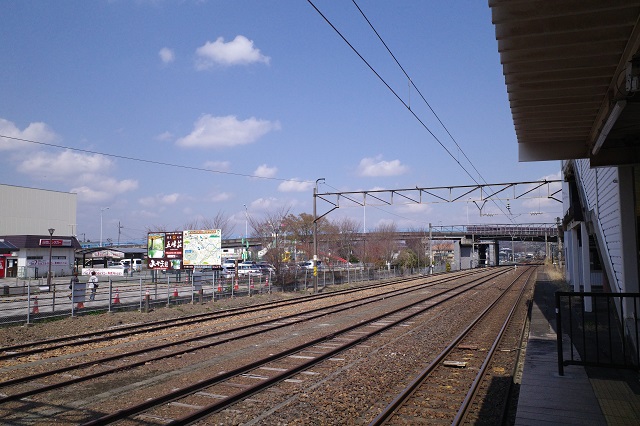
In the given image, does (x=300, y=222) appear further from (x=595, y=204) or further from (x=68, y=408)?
(x=68, y=408)

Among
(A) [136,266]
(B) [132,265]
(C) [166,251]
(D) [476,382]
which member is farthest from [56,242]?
(D) [476,382]

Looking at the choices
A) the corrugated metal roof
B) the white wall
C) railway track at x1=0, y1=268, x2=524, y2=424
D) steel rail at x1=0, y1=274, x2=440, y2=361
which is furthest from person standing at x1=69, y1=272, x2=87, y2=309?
the white wall

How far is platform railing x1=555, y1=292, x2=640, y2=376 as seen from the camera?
8.13m

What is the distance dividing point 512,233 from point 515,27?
94.0 meters

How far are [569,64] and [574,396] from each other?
4.65m

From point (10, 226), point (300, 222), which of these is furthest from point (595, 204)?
point (10, 226)

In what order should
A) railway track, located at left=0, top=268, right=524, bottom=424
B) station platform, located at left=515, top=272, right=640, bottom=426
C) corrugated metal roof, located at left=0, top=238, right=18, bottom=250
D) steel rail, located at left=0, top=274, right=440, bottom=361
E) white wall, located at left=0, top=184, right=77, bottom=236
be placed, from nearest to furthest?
station platform, located at left=515, top=272, right=640, bottom=426, railway track, located at left=0, top=268, right=524, bottom=424, steel rail, located at left=0, top=274, right=440, bottom=361, corrugated metal roof, located at left=0, top=238, right=18, bottom=250, white wall, located at left=0, top=184, right=77, bottom=236

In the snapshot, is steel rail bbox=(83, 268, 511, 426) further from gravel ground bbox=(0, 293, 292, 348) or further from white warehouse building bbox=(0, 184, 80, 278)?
white warehouse building bbox=(0, 184, 80, 278)

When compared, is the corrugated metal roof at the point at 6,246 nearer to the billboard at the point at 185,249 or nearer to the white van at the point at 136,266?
the white van at the point at 136,266

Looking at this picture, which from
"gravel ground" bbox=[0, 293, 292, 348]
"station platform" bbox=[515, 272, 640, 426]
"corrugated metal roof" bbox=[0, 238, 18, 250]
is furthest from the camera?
"corrugated metal roof" bbox=[0, 238, 18, 250]

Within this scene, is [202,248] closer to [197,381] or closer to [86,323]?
[86,323]

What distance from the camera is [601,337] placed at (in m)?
14.2

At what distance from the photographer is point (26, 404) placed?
8.55m

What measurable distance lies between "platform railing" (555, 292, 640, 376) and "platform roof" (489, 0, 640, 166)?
301 centimetres
